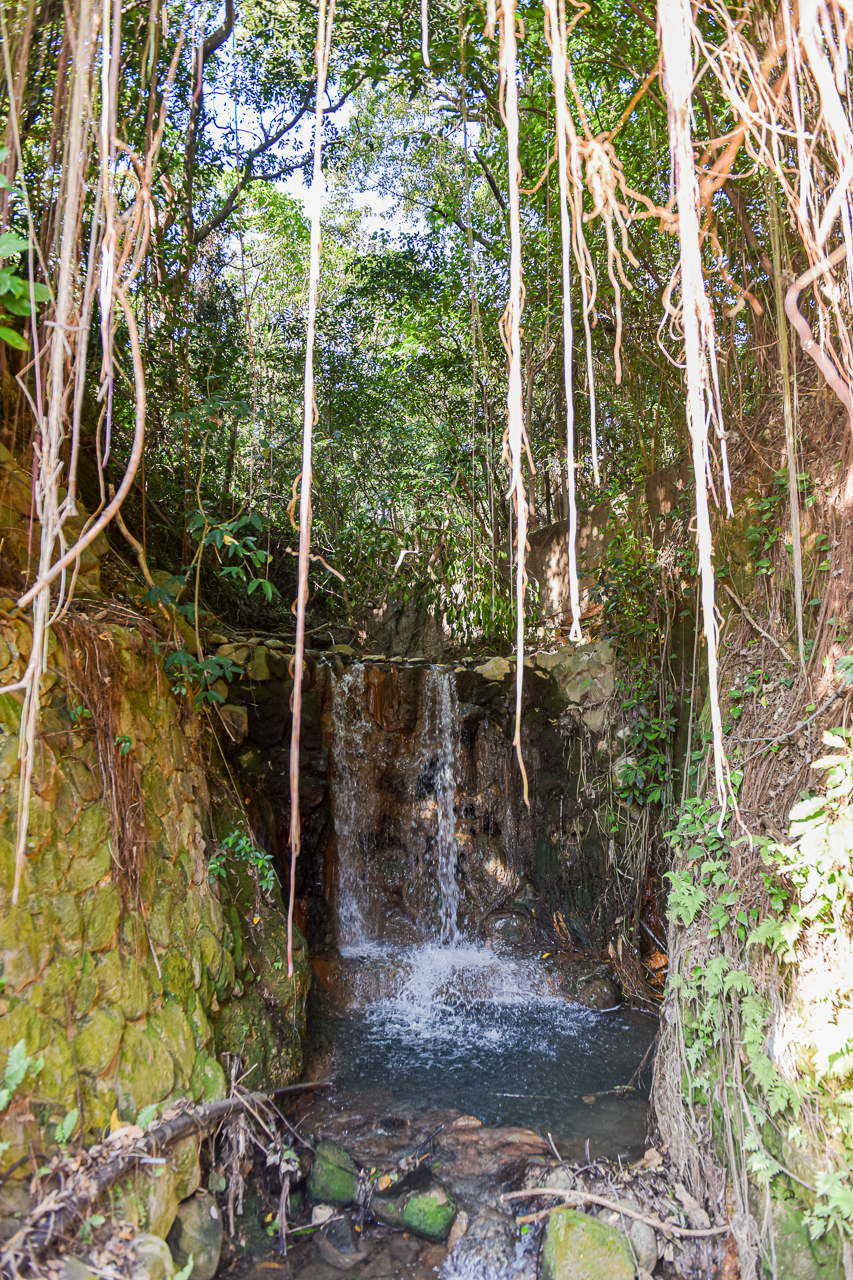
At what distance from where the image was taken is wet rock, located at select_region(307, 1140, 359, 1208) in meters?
2.72

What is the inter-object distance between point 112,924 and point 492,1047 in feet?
8.01

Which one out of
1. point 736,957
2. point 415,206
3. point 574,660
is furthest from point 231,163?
point 736,957

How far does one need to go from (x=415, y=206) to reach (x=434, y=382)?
158 centimetres

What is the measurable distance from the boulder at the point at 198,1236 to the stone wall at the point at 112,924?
0.31 m

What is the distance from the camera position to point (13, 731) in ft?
7.22

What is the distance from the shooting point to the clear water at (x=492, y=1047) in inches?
133

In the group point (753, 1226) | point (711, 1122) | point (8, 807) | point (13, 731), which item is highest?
point (13, 731)

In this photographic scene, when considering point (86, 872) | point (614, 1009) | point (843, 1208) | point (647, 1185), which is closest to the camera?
point (843, 1208)

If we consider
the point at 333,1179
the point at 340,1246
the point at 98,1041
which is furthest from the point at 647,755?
the point at 98,1041

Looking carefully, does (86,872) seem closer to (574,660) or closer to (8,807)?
(8,807)

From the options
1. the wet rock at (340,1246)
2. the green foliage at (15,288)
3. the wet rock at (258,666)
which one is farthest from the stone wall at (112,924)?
the wet rock at (258,666)

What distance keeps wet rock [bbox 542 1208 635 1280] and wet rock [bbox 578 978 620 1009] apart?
2062mm

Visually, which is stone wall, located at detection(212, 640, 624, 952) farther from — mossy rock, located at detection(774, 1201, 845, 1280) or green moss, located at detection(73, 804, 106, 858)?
mossy rock, located at detection(774, 1201, 845, 1280)

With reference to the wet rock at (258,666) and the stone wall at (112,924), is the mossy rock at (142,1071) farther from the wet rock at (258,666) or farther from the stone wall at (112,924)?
the wet rock at (258,666)
